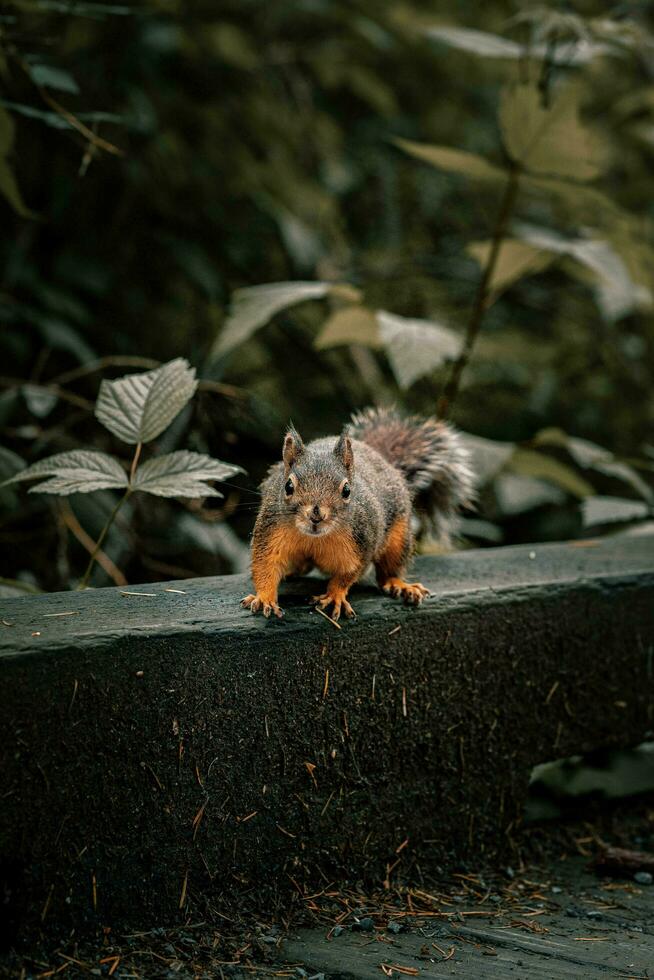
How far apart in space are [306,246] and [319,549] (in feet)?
6.41

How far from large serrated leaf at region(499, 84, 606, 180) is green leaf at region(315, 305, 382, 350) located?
2.09ft

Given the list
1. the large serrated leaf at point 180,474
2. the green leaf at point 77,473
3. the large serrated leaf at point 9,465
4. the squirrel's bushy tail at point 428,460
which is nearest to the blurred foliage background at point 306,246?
the large serrated leaf at point 9,465

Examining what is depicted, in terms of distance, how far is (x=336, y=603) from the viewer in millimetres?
1975

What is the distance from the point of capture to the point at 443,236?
5.12 metres

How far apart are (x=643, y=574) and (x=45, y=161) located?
2.42 meters

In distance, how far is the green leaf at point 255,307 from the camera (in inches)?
101

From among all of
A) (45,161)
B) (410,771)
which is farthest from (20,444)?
(410,771)

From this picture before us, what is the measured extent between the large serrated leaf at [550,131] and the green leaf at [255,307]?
0.65m

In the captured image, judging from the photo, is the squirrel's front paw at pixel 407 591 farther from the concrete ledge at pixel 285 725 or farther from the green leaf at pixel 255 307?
the green leaf at pixel 255 307

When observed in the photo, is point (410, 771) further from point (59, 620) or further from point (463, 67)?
point (463, 67)

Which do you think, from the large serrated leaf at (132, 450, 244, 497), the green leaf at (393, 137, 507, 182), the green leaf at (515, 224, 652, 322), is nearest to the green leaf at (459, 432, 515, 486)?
the green leaf at (515, 224, 652, 322)

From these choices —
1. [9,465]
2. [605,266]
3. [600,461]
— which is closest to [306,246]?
[605,266]

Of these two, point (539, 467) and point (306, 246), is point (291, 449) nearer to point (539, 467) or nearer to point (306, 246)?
point (539, 467)

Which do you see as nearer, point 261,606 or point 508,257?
point 261,606
